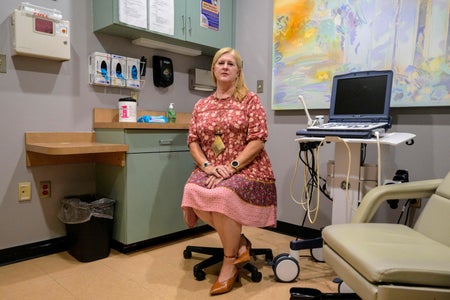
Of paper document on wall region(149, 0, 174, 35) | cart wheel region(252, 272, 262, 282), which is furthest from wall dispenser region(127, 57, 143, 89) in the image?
cart wheel region(252, 272, 262, 282)

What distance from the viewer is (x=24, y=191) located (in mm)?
2014

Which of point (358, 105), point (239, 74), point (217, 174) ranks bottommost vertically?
point (217, 174)

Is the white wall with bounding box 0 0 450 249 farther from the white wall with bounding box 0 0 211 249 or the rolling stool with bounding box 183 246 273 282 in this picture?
the rolling stool with bounding box 183 246 273 282

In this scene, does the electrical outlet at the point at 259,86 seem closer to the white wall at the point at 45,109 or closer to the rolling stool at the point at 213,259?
the white wall at the point at 45,109

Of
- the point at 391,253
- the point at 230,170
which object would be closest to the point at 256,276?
the point at 230,170

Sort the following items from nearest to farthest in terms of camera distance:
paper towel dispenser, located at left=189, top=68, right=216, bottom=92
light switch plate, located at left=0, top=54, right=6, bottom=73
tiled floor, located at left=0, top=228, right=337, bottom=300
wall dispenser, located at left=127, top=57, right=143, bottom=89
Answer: tiled floor, located at left=0, top=228, right=337, bottom=300 → light switch plate, located at left=0, top=54, right=6, bottom=73 → wall dispenser, located at left=127, top=57, right=143, bottom=89 → paper towel dispenser, located at left=189, top=68, right=216, bottom=92

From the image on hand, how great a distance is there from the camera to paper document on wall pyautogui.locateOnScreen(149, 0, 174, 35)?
226cm

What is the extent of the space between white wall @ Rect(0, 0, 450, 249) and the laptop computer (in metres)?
0.36

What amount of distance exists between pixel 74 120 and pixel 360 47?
1.97 meters

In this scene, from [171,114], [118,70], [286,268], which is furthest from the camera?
[171,114]

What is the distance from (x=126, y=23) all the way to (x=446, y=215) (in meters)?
2.06

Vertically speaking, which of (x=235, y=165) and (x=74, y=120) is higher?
(x=74, y=120)

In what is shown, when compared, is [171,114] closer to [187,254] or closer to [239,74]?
[239,74]

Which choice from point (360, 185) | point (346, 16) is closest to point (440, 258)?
point (360, 185)
